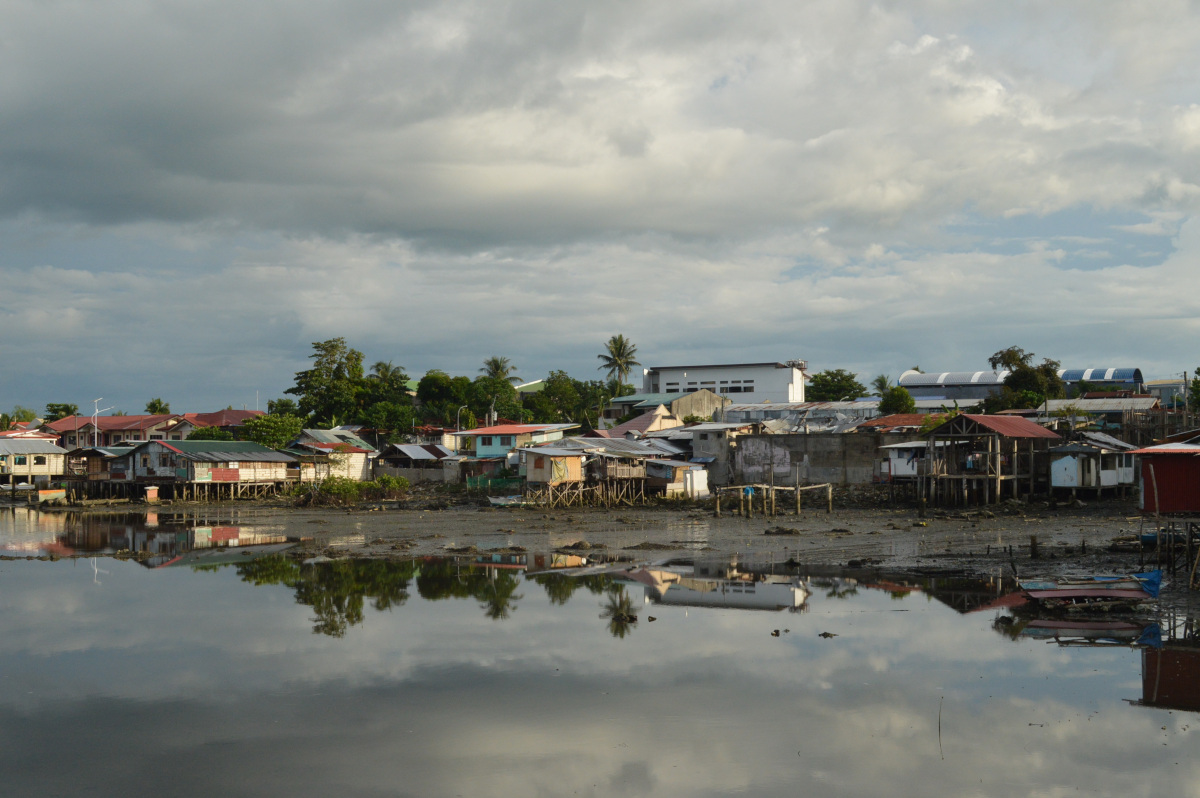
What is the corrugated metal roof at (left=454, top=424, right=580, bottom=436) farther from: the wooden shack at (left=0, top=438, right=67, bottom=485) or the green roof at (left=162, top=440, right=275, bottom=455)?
the wooden shack at (left=0, top=438, right=67, bottom=485)

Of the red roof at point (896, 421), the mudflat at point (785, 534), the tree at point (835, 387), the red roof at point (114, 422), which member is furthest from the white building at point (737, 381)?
the red roof at point (114, 422)

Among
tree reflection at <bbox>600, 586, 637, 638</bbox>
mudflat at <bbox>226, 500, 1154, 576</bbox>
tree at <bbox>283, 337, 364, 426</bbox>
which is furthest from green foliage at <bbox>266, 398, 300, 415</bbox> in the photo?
tree reflection at <bbox>600, 586, 637, 638</bbox>

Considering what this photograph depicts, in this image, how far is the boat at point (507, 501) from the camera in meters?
A: 52.4

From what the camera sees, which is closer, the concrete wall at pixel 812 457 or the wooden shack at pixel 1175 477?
the wooden shack at pixel 1175 477

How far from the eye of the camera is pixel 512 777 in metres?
12.0

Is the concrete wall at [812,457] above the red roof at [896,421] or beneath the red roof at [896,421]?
beneath

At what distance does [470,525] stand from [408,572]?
14.4m

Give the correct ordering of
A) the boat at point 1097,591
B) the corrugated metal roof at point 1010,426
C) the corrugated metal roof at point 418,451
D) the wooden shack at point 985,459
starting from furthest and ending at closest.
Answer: the corrugated metal roof at point 418,451 → the wooden shack at point 985,459 → the corrugated metal roof at point 1010,426 → the boat at point 1097,591

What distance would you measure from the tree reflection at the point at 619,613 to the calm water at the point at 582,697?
0.11 metres

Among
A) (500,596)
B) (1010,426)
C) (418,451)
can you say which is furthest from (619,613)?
(418,451)

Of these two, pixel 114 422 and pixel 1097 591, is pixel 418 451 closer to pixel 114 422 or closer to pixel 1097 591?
pixel 114 422

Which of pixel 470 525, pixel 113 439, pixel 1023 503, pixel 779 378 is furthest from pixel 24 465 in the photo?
pixel 1023 503

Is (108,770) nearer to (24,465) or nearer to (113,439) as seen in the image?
(24,465)

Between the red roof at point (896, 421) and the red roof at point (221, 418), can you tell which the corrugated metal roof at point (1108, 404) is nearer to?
the red roof at point (896, 421)
